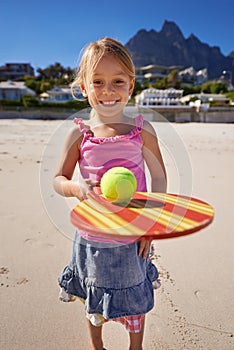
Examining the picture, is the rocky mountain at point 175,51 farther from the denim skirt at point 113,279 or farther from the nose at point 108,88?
the denim skirt at point 113,279

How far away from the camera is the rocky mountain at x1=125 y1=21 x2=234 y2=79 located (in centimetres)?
16100

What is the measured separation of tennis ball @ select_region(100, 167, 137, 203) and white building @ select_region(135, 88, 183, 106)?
1301 inches

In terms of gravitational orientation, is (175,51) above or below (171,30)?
below

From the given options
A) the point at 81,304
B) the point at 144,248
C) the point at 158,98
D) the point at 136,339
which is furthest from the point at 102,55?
the point at 158,98

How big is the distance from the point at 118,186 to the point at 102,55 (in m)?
0.64

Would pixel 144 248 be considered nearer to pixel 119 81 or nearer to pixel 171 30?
pixel 119 81

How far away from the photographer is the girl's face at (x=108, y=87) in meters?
1.42

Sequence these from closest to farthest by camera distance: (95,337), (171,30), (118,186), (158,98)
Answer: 1. (118,186)
2. (95,337)
3. (158,98)
4. (171,30)

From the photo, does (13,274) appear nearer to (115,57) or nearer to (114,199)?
(114,199)

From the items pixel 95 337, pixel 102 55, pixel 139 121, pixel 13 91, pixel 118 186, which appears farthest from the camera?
pixel 13 91

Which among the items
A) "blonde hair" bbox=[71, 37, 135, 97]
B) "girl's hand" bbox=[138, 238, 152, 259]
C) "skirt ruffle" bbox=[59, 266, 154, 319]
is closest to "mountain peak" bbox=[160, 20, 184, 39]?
"blonde hair" bbox=[71, 37, 135, 97]

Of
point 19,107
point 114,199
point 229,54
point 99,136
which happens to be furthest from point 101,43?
point 229,54

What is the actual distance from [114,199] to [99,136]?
0.40 meters

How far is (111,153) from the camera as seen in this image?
147 centimetres
